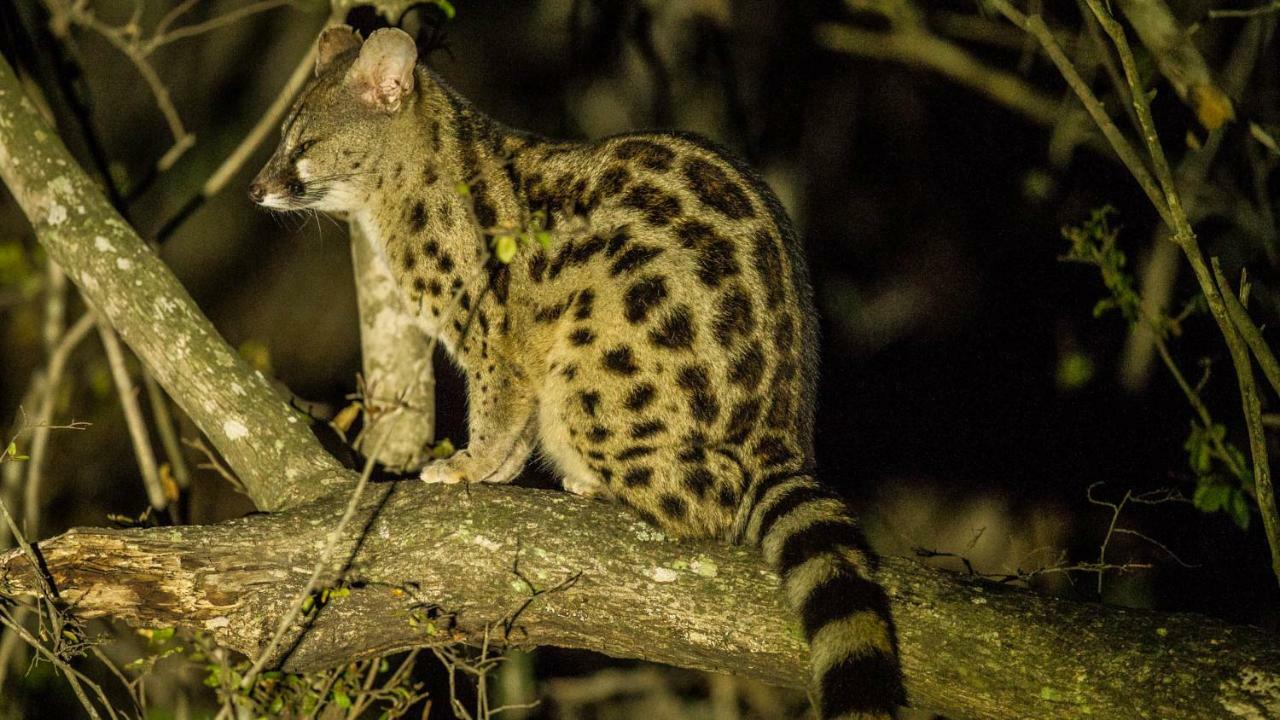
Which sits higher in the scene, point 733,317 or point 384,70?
point 384,70

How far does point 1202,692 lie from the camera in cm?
329

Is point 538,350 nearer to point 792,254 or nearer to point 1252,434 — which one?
point 792,254

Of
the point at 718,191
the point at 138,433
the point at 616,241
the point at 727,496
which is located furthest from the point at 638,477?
the point at 138,433

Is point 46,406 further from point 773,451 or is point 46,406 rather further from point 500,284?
point 773,451

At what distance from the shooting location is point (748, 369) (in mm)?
4188

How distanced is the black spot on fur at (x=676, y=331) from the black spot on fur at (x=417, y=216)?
119cm

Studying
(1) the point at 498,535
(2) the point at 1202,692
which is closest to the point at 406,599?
(1) the point at 498,535

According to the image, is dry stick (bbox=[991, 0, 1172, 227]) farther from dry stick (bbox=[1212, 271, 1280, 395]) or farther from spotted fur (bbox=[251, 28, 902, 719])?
spotted fur (bbox=[251, 28, 902, 719])

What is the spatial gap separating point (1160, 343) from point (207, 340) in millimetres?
3789

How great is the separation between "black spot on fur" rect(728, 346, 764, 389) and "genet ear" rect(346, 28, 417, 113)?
174 centimetres

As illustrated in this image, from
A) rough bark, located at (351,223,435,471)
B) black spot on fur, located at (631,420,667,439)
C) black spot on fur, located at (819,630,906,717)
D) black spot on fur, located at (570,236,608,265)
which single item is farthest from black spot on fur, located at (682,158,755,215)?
black spot on fur, located at (819,630,906,717)

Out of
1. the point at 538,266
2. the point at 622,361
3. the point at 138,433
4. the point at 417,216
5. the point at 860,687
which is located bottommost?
the point at 138,433

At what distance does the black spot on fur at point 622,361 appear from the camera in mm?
4180

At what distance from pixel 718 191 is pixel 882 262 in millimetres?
4252
